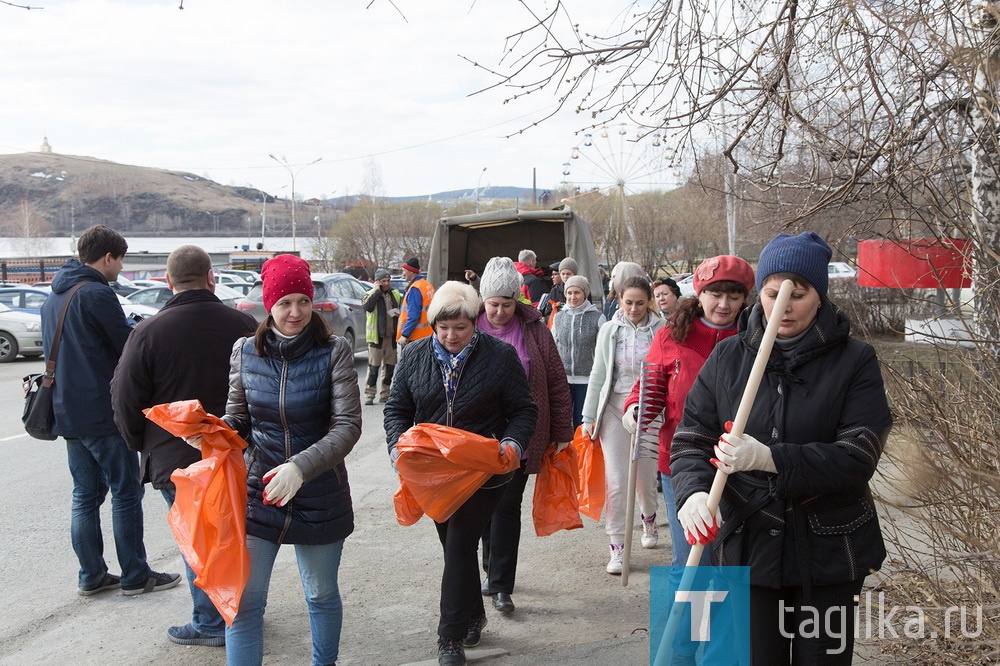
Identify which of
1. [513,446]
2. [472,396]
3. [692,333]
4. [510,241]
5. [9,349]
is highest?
[510,241]

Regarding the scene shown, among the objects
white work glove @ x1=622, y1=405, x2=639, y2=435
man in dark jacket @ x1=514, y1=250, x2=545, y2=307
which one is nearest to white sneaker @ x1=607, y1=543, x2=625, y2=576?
white work glove @ x1=622, y1=405, x2=639, y2=435

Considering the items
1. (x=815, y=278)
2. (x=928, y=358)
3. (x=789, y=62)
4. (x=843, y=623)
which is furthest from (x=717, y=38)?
(x=843, y=623)

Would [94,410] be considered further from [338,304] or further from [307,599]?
[338,304]

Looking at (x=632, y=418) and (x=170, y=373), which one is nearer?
(x=170, y=373)

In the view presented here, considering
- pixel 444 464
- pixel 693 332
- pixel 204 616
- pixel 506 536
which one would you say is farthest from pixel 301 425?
pixel 693 332

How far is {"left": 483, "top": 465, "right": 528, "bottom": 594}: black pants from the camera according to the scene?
510 cm

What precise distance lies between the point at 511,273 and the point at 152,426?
2.16m

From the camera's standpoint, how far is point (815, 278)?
288cm

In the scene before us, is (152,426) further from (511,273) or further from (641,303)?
(641,303)

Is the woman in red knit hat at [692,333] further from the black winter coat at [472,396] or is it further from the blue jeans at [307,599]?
the blue jeans at [307,599]

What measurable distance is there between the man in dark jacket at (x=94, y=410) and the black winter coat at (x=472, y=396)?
6.23ft

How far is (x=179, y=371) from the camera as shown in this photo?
4.46 m

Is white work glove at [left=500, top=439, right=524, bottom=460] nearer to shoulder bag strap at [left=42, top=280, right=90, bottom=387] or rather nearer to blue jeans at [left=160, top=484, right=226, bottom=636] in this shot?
blue jeans at [left=160, top=484, right=226, bottom=636]

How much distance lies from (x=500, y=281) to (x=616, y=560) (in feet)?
6.57
